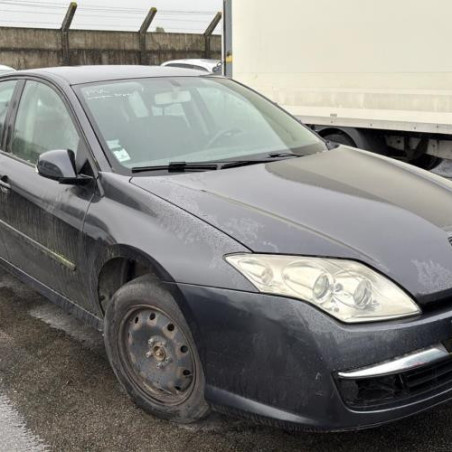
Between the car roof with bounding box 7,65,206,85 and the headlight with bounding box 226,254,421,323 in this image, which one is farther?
the car roof with bounding box 7,65,206,85

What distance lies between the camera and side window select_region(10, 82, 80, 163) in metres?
3.27

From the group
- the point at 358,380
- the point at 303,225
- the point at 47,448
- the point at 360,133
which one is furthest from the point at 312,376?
the point at 360,133

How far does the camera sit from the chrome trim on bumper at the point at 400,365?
6.77 feet

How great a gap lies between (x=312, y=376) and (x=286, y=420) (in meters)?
0.21

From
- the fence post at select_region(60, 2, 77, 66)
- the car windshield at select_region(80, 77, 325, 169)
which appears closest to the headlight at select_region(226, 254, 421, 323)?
the car windshield at select_region(80, 77, 325, 169)

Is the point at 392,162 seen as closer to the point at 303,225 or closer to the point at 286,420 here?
the point at 303,225

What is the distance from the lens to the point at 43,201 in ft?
10.5

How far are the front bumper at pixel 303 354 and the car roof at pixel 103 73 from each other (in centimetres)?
180

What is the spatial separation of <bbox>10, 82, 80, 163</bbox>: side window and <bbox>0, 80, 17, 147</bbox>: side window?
0.21m

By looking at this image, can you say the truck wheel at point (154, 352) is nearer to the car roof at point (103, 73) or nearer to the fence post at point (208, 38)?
the car roof at point (103, 73)

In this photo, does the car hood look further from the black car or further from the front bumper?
the front bumper

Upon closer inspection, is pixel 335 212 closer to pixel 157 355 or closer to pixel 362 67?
pixel 157 355

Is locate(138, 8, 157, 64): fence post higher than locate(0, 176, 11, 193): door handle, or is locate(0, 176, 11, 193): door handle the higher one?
locate(138, 8, 157, 64): fence post

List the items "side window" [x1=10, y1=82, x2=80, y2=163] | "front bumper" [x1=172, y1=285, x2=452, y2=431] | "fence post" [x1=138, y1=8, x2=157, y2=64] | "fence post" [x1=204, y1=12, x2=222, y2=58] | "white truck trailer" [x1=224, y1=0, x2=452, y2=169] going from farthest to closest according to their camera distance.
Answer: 1. "fence post" [x1=204, y1=12, x2=222, y2=58]
2. "fence post" [x1=138, y1=8, x2=157, y2=64]
3. "white truck trailer" [x1=224, y1=0, x2=452, y2=169]
4. "side window" [x1=10, y1=82, x2=80, y2=163]
5. "front bumper" [x1=172, y1=285, x2=452, y2=431]
